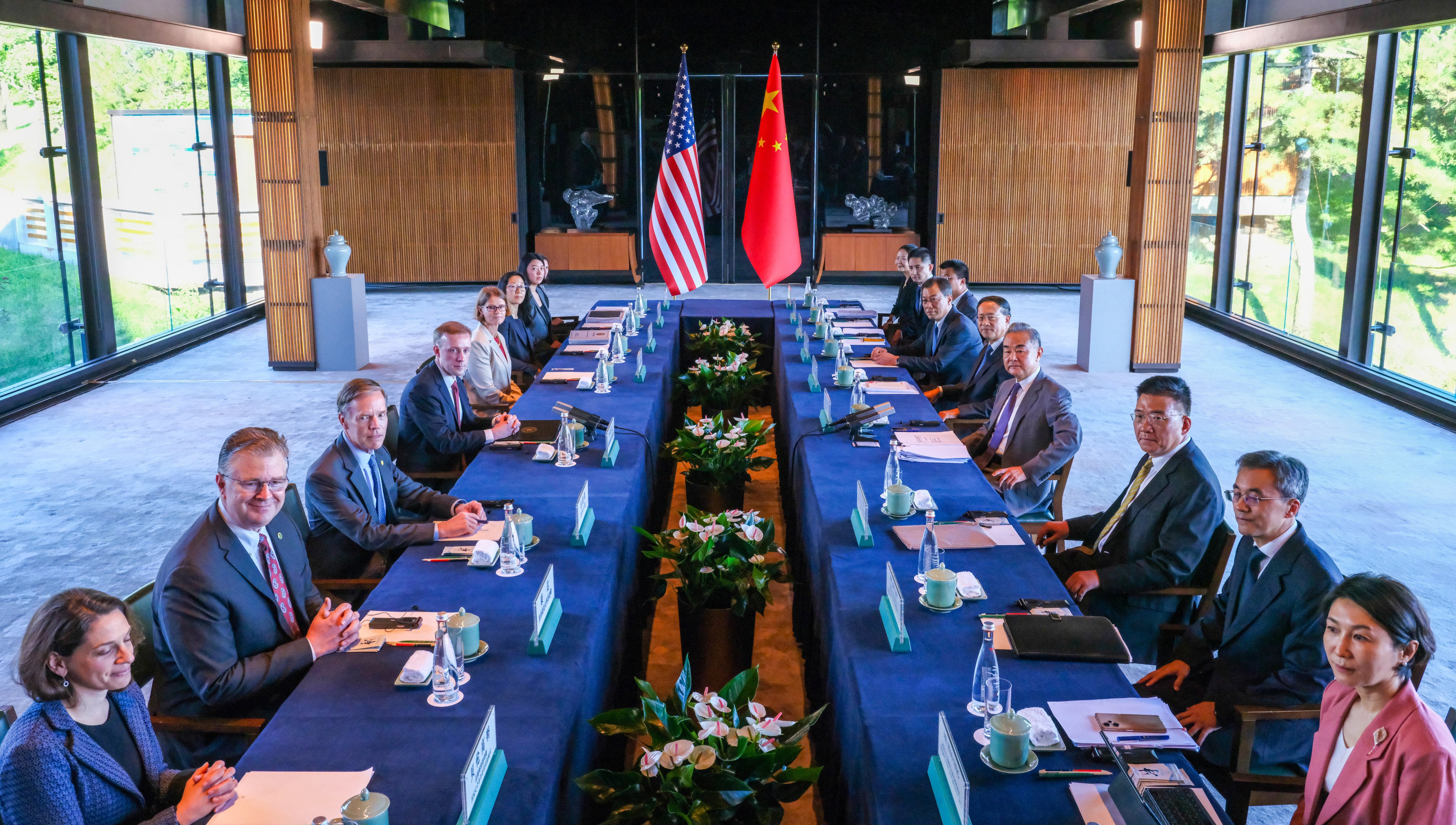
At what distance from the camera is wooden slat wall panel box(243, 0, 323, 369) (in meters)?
10.0

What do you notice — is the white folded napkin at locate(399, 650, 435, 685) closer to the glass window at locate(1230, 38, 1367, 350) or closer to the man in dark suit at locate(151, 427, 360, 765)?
the man in dark suit at locate(151, 427, 360, 765)

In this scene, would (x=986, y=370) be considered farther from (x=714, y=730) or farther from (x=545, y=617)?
(x=714, y=730)

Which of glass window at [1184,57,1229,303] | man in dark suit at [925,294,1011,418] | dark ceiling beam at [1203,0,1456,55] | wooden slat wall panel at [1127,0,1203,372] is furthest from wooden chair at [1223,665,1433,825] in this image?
glass window at [1184,57,1229,303]

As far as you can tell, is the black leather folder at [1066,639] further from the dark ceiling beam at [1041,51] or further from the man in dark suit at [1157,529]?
the dark ceiling beam at [1041,51]

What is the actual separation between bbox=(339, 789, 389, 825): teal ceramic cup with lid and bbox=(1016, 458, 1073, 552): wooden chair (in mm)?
3462

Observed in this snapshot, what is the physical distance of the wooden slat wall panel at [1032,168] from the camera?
50.8 ft

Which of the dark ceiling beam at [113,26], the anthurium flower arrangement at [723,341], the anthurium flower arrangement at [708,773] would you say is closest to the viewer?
the anthurium flower arrangement at [708,773]

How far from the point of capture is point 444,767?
253cm

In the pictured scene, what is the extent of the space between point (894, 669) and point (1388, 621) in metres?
1.16

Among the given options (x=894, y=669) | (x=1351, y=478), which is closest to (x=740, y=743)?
(x=894, y=669)

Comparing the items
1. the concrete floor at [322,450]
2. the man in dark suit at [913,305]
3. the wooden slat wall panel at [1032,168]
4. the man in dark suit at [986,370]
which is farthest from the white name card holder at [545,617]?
the wooden slat wall panel at [1032,168]

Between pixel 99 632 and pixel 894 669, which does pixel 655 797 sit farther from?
pixel 99 632

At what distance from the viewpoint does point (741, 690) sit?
2.85 m

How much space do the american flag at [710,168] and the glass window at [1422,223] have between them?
8.58 meters
